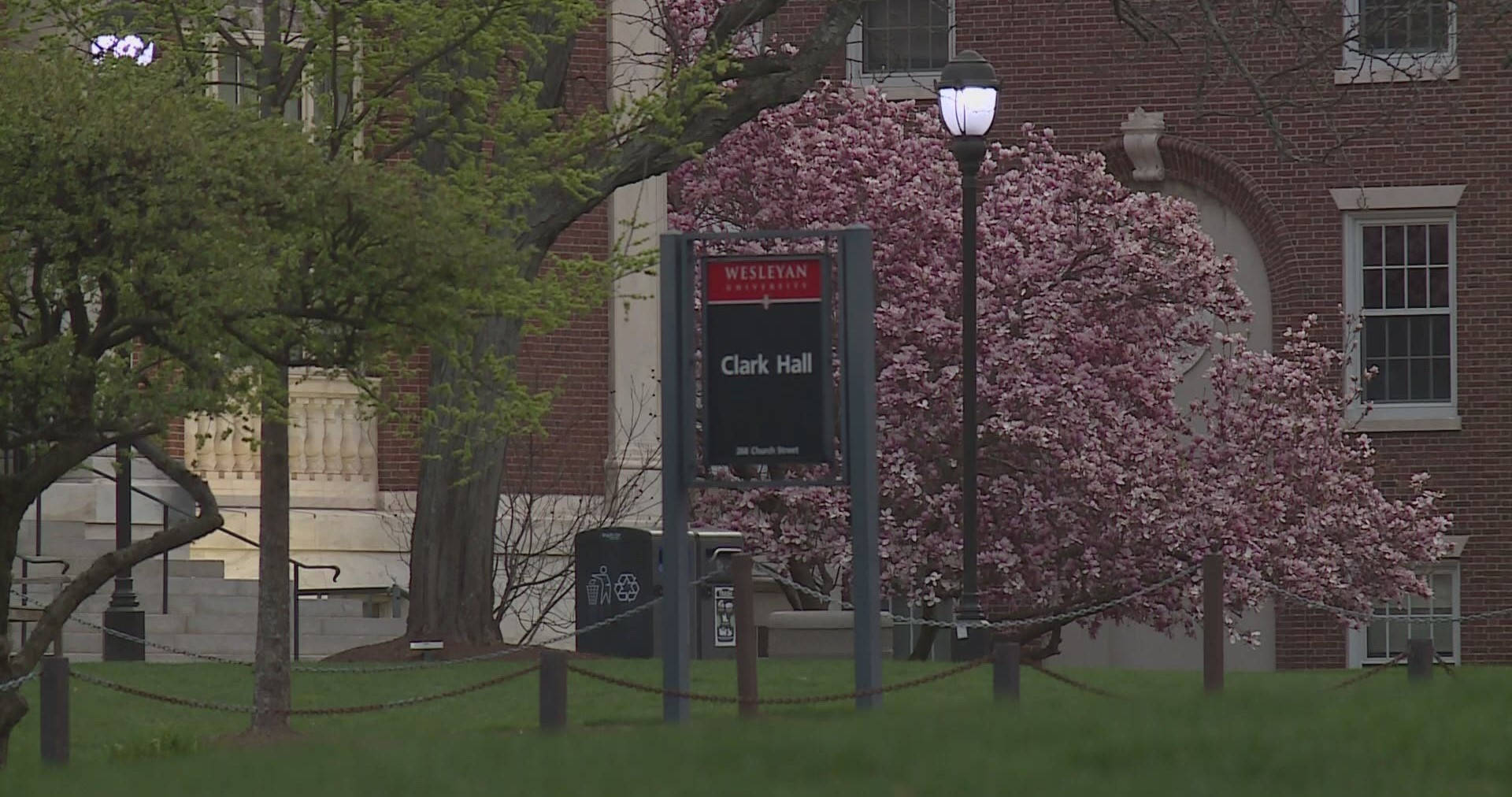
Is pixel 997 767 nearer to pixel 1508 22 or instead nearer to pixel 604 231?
pixel 604 231

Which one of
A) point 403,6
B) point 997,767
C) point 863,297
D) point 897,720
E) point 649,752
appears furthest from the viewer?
point 403,6

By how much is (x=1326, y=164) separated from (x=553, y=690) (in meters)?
17.8

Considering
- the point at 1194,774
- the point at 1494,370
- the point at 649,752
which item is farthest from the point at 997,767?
the point at 1494,370

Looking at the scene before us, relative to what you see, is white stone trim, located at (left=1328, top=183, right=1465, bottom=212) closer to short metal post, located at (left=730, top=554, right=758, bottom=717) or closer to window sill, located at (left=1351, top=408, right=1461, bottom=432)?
window sill, located at (left=1351, top=408, right=1461, bottom=432)

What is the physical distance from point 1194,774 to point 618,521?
15.9 m

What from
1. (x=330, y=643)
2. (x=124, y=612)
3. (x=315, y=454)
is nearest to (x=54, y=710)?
(x=124, y=612)

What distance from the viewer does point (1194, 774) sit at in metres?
9.87

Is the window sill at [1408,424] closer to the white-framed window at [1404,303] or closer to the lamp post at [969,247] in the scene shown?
the white-framed window at [1404,303]

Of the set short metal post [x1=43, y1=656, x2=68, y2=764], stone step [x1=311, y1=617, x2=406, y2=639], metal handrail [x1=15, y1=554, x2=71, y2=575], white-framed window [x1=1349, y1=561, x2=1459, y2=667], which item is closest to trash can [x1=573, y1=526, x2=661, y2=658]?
stone step [x1=311, y1=617, x2=406, y2=639]

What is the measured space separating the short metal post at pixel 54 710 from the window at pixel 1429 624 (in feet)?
63.6

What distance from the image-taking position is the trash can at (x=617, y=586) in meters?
21.6

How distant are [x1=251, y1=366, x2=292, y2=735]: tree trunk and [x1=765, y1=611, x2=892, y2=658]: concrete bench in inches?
265

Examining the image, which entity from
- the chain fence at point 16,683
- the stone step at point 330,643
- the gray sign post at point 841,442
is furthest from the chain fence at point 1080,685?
the stone step at point 330,643

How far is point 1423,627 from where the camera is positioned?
3038 cm
